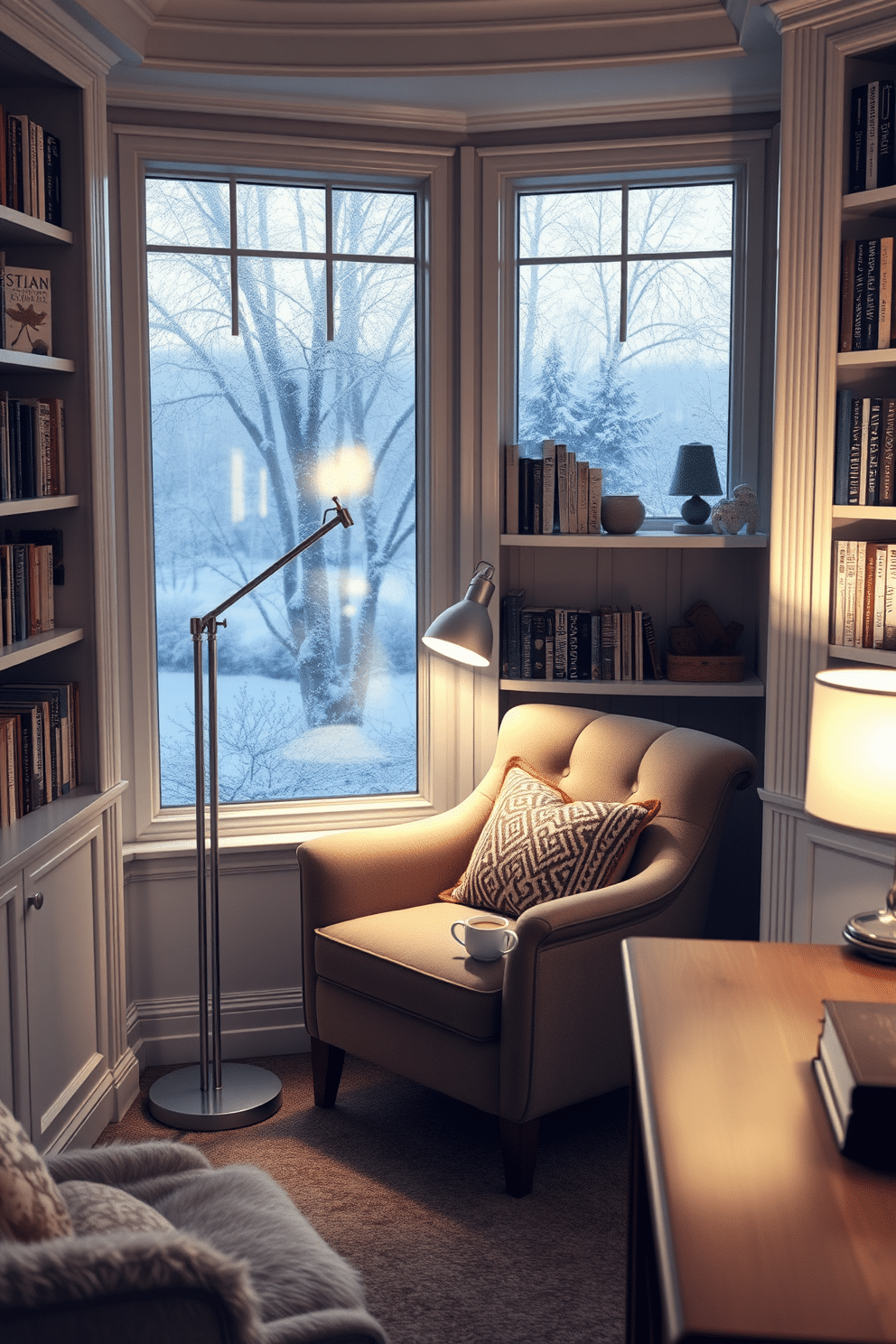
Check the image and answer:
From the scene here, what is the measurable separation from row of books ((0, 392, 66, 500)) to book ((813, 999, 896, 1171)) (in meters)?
1.91

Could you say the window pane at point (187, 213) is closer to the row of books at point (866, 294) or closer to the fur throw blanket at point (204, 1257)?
the row of books at point (866, 294)

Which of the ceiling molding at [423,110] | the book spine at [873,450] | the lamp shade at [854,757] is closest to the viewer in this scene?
the lamp shade at [854,757]

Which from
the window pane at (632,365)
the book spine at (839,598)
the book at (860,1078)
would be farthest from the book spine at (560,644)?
the book at (860,1078)

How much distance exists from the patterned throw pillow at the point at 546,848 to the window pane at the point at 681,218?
5.16 feet

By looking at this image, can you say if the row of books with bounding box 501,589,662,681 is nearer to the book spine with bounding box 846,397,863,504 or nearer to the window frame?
the window frame

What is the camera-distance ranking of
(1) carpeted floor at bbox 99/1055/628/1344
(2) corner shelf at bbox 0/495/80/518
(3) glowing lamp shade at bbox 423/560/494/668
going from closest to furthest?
(1) carpeted floor at bbox 99/1055/628/1344 < (2) corner shelf at bbox 0/495/80/518 < (3) glowing lamp shade at bbox 423/560/494/668

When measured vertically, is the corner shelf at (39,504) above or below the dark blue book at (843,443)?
below

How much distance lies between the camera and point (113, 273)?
3.18 m

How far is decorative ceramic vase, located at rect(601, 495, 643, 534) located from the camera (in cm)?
333

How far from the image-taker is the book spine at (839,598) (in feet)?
8.82

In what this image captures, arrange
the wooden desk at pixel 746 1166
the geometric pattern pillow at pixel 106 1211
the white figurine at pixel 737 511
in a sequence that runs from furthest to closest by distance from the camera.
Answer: the white figurine at pixel 737 511
the geometric pattern pillow at pixel 106 1211
the wooden desk at pixel 746 1166

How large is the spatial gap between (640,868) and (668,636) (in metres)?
0.81

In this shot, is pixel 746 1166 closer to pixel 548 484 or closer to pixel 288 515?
pixel 548 484

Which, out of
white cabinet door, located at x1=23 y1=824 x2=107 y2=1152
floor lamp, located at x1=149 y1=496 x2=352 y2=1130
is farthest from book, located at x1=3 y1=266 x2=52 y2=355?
white cabinet door, located at x1=23 y1=824 x2=107 y2=1152
